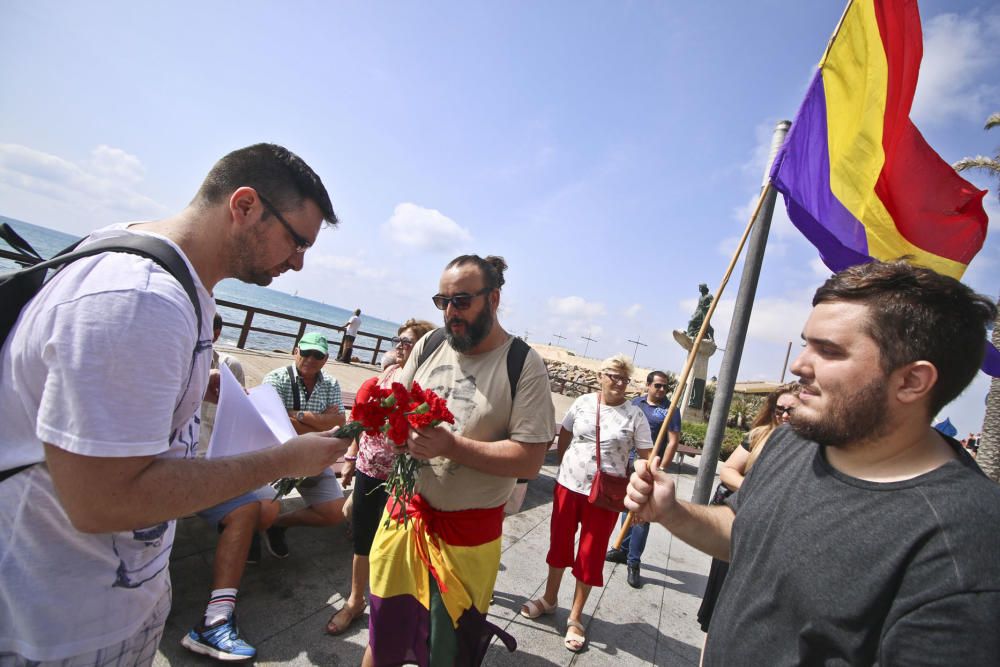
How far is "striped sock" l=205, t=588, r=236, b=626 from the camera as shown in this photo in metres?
2.35

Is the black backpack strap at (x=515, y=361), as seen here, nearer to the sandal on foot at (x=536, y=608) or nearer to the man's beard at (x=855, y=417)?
the man's beard at (x=855, y=417)

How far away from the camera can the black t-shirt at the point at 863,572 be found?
961 mm

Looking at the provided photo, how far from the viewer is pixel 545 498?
18.8ft

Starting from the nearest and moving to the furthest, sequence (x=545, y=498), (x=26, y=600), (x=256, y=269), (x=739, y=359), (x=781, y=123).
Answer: (x=26, y=600) → (x=256, y=269) → (x=781, y=123) → (x=739, y=359) → (x=545, y=498)

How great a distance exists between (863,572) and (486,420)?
146 cm

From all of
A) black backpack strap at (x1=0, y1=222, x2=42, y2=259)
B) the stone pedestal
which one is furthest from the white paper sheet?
the stone pedestal

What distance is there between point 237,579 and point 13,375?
208cm

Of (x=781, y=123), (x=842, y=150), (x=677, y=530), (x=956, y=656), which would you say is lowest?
(x=677, y=530)

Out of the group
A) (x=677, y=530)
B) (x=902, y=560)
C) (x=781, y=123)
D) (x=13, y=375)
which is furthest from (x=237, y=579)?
(x=781, y=123)

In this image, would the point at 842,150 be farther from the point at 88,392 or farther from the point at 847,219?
the point at 88,392

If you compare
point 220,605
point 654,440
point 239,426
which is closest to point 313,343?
point 220,605

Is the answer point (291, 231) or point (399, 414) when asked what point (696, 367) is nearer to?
point (399, 414)

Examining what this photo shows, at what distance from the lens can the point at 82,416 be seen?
36.3 inches

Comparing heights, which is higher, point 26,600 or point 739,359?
point 739,359
